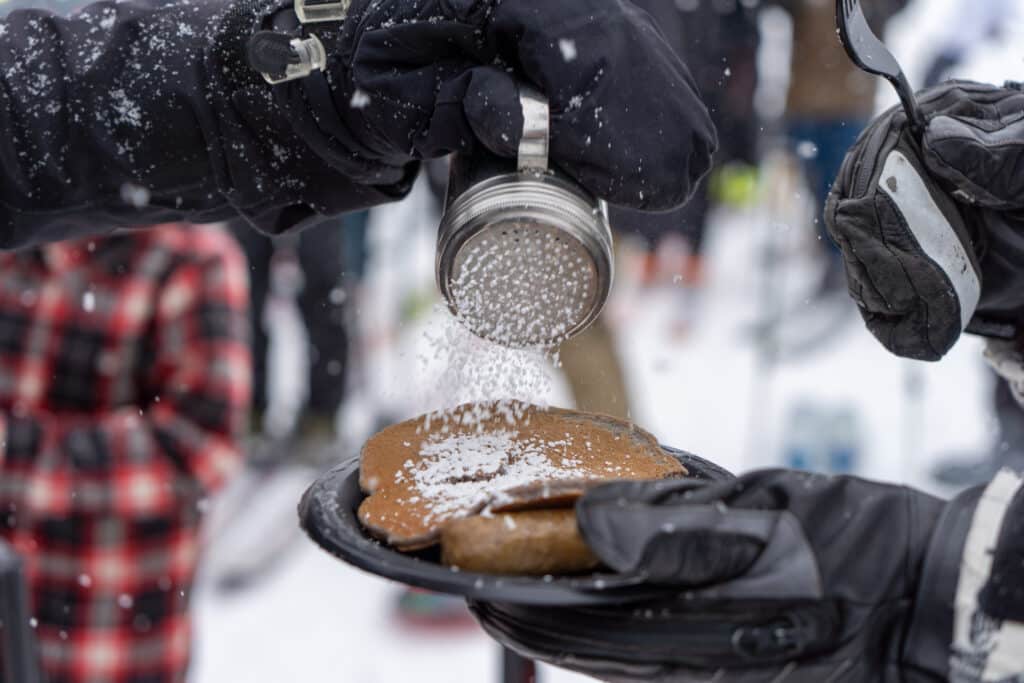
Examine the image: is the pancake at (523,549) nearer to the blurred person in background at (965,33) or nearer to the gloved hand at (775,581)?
the gloved hand at (775,581)

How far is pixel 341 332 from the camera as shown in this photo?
3.33 m

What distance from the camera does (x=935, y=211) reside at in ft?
3.73

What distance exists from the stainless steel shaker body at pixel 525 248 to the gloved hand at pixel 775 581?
24 centimetres

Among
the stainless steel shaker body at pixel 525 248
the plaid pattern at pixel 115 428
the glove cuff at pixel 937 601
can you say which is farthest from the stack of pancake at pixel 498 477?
the plaid pattern at pixel 115 428

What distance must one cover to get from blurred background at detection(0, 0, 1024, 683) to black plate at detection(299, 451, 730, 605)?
0.94ft

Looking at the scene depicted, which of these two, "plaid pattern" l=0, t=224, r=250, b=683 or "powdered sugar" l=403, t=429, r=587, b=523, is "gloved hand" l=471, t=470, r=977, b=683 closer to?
"powdered sugar" l=403, t=429, r=587, b=523

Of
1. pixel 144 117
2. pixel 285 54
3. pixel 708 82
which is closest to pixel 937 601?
pixel 285 54

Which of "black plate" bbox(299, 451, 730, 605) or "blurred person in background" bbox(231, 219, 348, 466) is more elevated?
"black plate" bbox(299, 451, 730, 605)

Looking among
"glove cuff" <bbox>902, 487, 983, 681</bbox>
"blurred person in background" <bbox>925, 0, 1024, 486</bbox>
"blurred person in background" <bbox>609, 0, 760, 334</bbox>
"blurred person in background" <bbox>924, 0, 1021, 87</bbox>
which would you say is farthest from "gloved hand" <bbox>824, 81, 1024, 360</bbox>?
"blurred person in background" <bbox>924, 0, 1021, 87</bbox>

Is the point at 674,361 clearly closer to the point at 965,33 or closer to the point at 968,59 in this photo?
the point at 965,33

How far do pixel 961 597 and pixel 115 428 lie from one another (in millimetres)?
1315

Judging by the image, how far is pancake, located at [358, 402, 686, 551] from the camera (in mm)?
917

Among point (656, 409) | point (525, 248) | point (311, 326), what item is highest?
point (525, 248)

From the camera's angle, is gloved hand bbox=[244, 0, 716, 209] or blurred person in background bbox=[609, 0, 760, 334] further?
blurred person in background bbox=[609, 0, 760, 334]
